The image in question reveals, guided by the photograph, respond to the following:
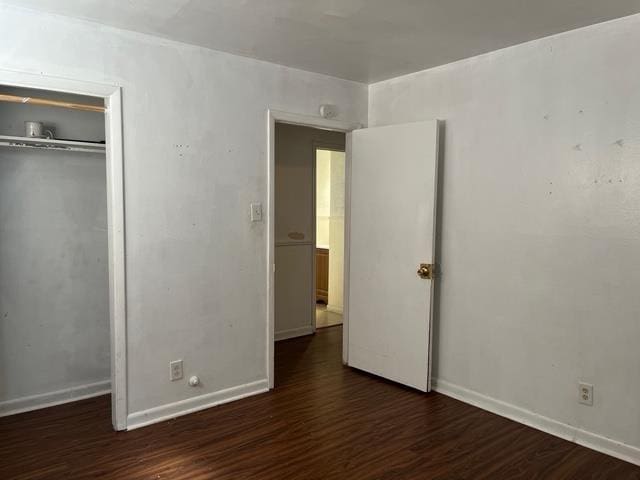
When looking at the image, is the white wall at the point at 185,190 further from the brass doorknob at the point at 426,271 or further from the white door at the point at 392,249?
the brass doorknob at the point at 426,271

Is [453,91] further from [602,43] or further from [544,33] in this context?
[602,43]

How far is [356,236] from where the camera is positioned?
3.91m

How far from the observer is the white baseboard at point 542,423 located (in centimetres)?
261


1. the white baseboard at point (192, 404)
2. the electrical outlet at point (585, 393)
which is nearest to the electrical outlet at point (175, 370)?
the white baseboard at point (192, 404)

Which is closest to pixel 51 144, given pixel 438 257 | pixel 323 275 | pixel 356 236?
pixel 356 236

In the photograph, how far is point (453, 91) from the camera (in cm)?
338

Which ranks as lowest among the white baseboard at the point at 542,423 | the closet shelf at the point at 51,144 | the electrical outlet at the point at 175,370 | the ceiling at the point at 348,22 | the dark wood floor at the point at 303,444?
the dark wood floor at the point at 303,444

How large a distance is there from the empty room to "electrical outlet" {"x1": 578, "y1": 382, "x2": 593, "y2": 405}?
11 mm

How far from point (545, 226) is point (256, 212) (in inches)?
74.2

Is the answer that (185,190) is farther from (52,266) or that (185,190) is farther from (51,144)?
(52,266)

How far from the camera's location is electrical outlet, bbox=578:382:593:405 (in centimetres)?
272

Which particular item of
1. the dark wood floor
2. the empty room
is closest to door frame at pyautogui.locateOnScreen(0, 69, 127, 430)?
the empty room

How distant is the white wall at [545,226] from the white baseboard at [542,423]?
2 cm

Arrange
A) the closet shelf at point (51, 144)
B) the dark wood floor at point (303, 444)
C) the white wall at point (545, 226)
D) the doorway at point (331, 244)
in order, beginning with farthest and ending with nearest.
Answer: the doorway at point (331, 244)
the closet shelf at point (51, 144)
the white wall at point (545, 226)
the dark wood floor at point (303, 444)
